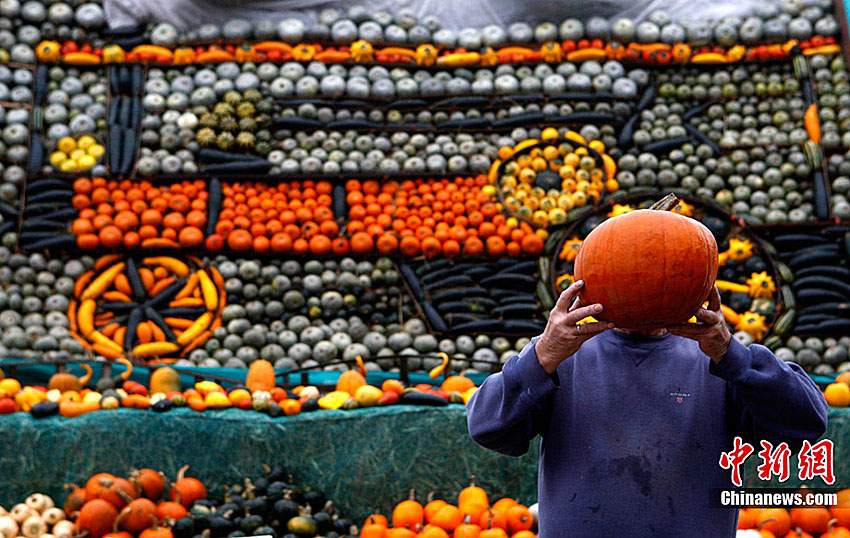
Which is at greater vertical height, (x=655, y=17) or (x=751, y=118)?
(x=655, y=17)

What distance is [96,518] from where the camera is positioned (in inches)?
156

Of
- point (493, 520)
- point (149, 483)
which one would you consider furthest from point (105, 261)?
point (493, 520)

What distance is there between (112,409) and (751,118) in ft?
20.6

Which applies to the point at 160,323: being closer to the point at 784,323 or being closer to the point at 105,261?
the point at 105,261

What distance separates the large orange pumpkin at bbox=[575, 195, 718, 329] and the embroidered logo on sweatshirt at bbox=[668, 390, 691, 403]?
152 mm

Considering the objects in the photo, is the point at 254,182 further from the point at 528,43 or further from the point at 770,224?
the point at 770,224

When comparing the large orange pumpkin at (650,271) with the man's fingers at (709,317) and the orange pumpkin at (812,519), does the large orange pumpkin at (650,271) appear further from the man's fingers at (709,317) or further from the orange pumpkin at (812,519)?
the orange pumpkin at (812,519)

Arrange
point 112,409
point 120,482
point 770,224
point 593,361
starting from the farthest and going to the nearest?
point 770,224
point 112,409
point 120,482
point 593,361

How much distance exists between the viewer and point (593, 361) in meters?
1.93

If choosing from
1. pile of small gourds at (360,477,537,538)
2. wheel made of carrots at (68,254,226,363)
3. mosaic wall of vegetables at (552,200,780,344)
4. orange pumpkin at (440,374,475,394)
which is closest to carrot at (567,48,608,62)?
mosaic wall of vegetables at (552,200,780,344)

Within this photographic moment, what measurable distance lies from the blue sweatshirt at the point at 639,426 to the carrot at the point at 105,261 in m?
6.54

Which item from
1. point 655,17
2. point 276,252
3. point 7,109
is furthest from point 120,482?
point 655,17

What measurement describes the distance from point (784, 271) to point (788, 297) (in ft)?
0.91

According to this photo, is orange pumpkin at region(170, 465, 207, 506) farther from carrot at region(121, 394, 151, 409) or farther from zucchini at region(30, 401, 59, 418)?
zucchini at region(30, 401, 59, 418)
